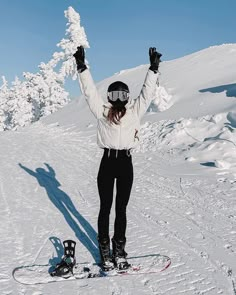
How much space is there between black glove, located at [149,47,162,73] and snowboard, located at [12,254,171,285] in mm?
2288

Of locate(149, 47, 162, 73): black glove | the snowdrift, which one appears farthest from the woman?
the snowdrift

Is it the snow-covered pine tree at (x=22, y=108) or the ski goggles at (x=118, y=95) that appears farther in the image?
the snow-covered pine tree at (x=22, y=108)

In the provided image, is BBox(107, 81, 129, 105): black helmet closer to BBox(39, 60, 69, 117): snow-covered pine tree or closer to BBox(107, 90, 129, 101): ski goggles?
BBox(107, 90, 129, 101): ski goggles

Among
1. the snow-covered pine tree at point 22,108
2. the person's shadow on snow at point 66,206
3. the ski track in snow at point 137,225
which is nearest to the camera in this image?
the ski track in snow at point 137,225

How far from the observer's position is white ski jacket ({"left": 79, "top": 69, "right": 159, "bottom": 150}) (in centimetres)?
466

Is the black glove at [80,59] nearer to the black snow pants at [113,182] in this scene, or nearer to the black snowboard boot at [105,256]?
the black snow pants at [113,182]

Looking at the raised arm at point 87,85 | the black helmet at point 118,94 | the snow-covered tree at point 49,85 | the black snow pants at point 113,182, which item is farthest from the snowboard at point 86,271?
the snow-covered tree at point 49,85

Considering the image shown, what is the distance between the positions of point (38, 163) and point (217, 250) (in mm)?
8030

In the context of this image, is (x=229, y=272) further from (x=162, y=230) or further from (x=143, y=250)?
(x=162, y=230)

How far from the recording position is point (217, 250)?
5.54 metres

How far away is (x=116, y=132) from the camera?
4.68 meters

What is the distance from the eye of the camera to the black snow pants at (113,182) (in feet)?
15.7

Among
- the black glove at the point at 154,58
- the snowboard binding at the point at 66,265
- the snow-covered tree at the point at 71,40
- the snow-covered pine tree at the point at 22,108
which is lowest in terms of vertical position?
the snowboard binding at the point at 66,265

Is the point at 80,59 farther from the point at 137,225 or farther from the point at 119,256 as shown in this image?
the point at 137,225
